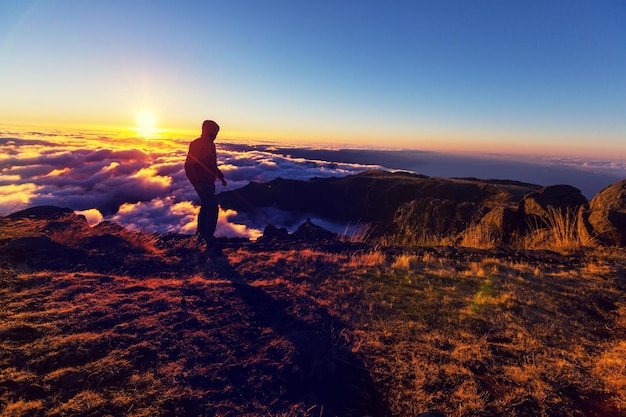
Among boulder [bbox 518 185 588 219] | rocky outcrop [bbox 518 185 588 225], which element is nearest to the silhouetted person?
rocky outcrop [bbox 518 185 588 225]

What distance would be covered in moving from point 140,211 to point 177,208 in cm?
1248

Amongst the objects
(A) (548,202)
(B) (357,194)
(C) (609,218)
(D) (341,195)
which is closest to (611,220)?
(C) (609,218)

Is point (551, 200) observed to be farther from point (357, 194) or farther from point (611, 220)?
point (357, 194)

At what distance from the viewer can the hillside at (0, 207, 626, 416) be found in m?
2.92

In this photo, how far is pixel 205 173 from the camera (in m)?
9.52

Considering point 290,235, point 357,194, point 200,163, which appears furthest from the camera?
point 357,194

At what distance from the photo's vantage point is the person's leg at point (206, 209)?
378 inches

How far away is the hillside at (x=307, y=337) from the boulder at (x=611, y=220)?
3.91ft

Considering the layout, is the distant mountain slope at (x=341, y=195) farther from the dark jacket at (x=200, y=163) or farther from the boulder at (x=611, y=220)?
the dark jacket at (x=200, y=163)

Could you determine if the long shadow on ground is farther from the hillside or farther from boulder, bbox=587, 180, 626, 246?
boulder, bbox=587, 180, 626, 246

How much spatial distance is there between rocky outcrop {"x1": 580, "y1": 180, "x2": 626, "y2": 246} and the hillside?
120cm

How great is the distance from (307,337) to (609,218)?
27.6 feet

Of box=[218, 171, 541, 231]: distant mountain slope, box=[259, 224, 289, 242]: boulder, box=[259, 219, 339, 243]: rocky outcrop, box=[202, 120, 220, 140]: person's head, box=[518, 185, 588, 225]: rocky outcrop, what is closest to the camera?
box=[202, 120, 220, 140]: person's head

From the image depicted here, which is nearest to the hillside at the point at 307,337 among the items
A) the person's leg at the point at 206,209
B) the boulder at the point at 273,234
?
the person's leg at the point at 206,209
